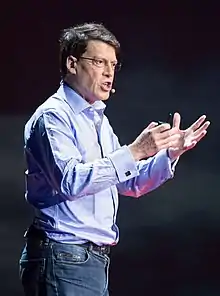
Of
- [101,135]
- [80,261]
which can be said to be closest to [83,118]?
[101,135]

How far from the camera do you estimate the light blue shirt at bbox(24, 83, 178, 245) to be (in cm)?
146

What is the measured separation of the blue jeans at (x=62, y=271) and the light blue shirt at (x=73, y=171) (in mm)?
32

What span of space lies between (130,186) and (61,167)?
0.36m

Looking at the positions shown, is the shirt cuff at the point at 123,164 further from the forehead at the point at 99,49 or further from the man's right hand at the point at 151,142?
the forehead at the point at 99,49

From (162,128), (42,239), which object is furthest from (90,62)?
(42,239)

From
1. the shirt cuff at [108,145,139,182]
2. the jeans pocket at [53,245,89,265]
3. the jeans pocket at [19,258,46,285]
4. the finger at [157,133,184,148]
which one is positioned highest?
the finger at [157,133,184,148]

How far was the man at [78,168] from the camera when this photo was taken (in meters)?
1.47

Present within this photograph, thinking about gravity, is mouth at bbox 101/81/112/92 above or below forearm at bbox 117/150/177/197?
above

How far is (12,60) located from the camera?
277 cm

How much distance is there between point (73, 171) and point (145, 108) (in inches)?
54.6

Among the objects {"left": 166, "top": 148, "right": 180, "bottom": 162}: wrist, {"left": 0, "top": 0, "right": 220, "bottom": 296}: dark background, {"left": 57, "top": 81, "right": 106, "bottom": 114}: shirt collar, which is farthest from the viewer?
{"left": 0, "top": 0, "right": 220, "bottom": 296}: dark background

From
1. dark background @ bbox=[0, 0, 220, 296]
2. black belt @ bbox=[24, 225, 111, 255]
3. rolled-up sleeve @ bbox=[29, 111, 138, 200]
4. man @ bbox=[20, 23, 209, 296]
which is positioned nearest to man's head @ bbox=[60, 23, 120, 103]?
man @ bbox=[20, 23, 209, 296]

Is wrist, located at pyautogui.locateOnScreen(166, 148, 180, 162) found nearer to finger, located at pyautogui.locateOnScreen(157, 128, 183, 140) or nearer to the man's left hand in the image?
the man's left hand

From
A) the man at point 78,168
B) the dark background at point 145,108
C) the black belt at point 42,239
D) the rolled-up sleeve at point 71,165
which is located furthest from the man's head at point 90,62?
the dark background at point 145,108
